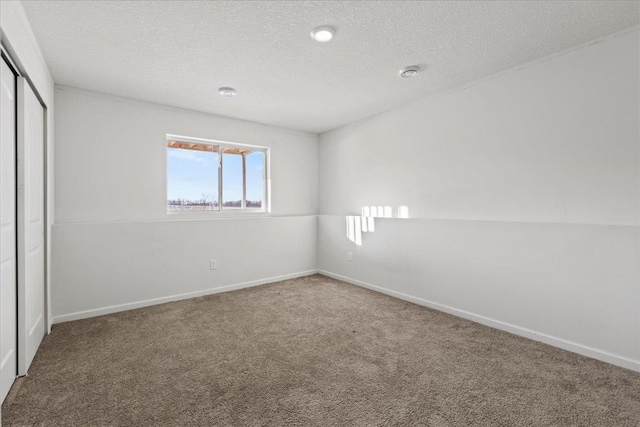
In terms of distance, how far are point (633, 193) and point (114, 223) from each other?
15.4ft

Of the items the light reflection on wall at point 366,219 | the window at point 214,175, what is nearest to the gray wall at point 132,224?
the window at point 214,175

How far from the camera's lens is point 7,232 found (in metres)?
1.91

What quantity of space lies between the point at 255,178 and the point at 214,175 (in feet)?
2.21

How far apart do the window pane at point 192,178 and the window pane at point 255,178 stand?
536 mm

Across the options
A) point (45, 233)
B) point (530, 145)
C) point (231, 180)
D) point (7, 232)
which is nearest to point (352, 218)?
point (231, 180)

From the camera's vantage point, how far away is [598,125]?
242 centimetres

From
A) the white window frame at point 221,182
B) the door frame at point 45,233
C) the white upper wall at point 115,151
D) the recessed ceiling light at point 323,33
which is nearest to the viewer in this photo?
the door frame at point 45,233

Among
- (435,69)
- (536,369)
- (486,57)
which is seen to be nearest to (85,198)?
(435,69)

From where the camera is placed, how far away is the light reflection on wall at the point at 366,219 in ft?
13.6

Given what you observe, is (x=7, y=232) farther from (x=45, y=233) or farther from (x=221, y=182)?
(x=221, y=182)

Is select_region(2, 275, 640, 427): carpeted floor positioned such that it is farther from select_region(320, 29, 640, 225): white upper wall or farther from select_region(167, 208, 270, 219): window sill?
select_region(167, 208, 270, 219): window sill

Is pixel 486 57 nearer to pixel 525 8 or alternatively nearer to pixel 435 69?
pixel 435 69

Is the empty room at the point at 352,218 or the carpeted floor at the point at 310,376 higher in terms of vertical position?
the empty room at the point at 352,218

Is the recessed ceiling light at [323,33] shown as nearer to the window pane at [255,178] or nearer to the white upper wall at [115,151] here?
the white upper wall at [115,151]
